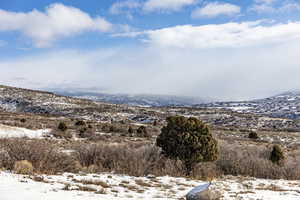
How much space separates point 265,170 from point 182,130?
16.8 ft

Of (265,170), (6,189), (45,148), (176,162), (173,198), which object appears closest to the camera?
(6,189)

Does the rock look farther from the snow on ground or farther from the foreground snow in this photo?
the snow on ground

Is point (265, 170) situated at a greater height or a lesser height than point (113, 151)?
lesser

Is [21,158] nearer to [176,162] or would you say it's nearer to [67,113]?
[176,162]

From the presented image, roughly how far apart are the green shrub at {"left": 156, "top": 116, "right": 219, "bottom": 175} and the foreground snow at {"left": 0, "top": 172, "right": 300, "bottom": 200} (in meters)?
1.55

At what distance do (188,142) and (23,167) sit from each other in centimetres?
687

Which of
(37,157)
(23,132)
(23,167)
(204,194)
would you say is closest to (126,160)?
(37,157)

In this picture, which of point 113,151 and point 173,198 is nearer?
point 173,198

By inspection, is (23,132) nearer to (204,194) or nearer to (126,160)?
(126,160)

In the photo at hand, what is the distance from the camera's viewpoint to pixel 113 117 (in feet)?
214

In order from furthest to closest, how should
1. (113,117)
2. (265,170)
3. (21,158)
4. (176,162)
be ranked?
1. (113,117)
2. (265,170)
3. (176,162)
4. (21,158)

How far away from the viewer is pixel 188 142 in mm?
13602

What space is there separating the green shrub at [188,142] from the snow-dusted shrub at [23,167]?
6.11 metres

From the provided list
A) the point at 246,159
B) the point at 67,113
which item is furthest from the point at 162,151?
the point at 67,113
